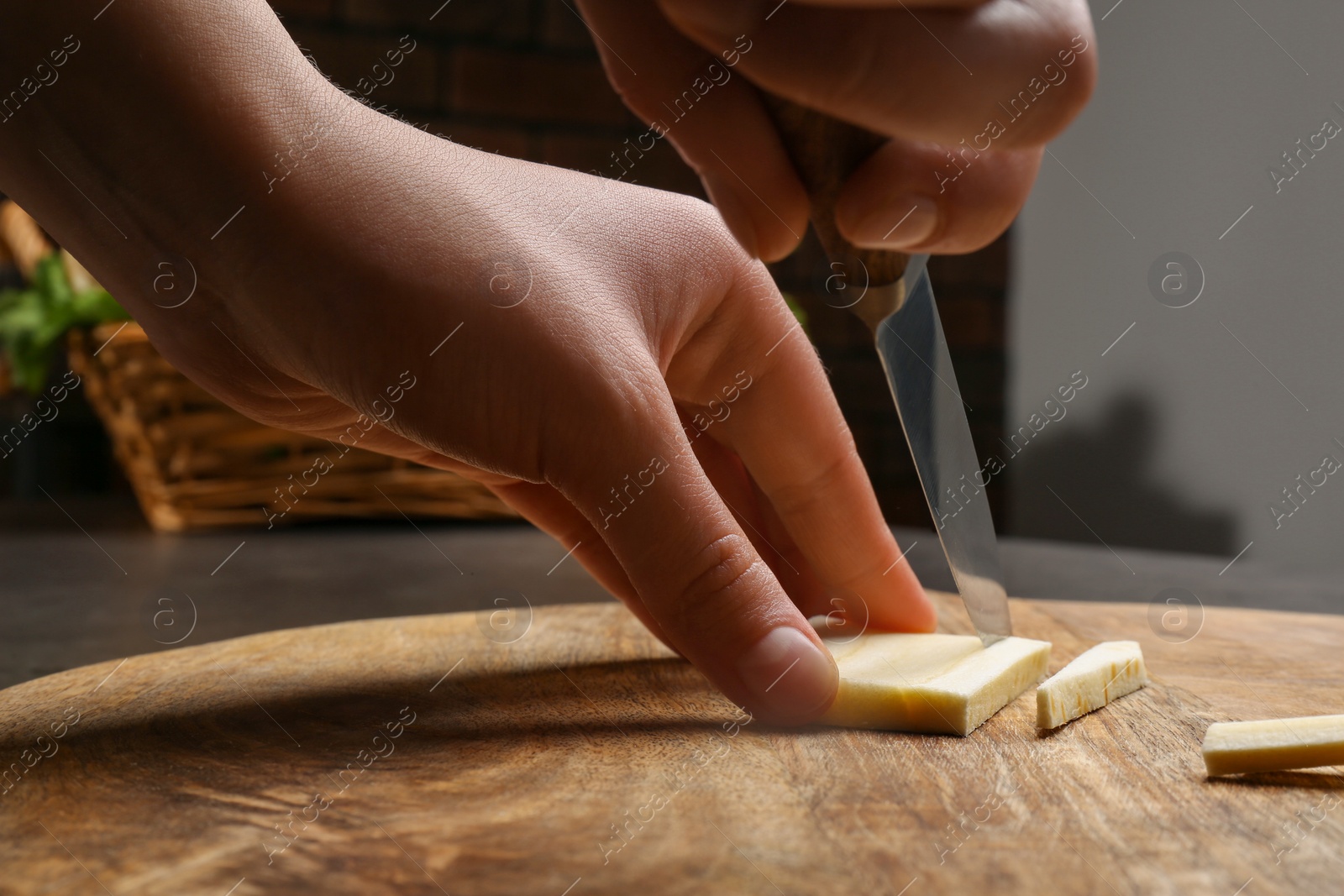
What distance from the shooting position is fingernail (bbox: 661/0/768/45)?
55cm

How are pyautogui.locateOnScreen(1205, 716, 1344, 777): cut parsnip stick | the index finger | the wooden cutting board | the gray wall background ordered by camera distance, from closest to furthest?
the wooden cutting board < pyautogui.locateOnScreen(1205, 716, 1344, 777): cut parsnip stick < the index finger < the gray wall background

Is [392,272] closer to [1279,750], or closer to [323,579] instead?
[1279,750]

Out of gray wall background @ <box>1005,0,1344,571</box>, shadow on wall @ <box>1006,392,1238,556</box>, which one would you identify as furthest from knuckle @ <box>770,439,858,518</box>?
shadow on wall @ <box>1006,392,1238,556</box>

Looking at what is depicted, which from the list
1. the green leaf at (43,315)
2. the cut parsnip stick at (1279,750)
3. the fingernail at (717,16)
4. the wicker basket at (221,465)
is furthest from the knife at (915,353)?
the green leaf at (43,315)

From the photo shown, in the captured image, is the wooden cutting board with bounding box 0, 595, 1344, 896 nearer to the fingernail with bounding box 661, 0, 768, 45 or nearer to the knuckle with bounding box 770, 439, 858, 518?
the knuckle with bounding box 770, 439, 858, 518

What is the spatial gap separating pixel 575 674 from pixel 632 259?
36cm

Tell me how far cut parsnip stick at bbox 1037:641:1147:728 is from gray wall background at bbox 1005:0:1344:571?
1.27 meters

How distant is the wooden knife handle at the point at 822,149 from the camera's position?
0.67 meters

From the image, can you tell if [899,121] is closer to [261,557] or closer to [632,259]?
[632,259]

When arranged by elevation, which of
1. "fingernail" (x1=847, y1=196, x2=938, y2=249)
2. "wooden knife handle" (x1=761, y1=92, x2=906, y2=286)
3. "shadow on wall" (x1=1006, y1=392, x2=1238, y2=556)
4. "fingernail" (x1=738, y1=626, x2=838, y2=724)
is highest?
"wooden knife handle" (x1=761, y1=92, x2=906, y2=286)

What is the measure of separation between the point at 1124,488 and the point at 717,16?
6.41ft

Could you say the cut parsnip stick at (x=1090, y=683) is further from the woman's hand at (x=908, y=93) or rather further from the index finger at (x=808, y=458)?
the woman's hand at (x=908, y=93)

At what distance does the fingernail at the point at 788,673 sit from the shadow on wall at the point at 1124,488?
168 cm

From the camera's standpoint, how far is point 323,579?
1.60 meters
